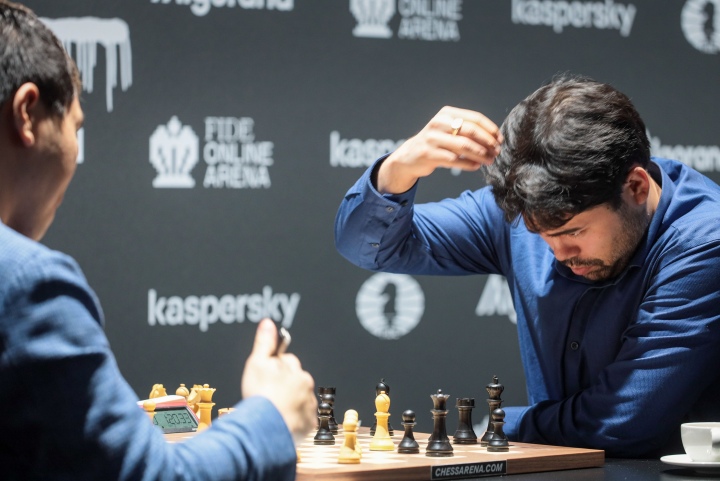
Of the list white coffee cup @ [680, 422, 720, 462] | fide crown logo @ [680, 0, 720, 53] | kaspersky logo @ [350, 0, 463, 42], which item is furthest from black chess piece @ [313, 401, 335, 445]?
fide crown logo @ [680, 0, 720, 53]

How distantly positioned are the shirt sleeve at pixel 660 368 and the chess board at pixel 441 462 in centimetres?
12

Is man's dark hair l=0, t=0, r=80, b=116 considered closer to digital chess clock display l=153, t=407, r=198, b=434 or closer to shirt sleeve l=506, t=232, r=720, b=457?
digital chess clock display l=153, t=407, r=198, b=434

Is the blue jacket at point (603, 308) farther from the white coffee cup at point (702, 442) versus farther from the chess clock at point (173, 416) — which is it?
the chess clock at point (173, 416)

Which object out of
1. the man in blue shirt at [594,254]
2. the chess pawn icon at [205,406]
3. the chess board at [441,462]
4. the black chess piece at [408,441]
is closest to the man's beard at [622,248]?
the man in blue shirt at [594,254]

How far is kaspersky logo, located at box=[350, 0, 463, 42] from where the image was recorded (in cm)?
403

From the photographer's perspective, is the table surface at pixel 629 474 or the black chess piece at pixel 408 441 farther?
the black chess piece at pixel 408 441

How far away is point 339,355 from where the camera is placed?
3.95 meters

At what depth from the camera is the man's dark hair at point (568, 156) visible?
2.04 meters

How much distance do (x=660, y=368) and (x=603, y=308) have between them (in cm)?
21

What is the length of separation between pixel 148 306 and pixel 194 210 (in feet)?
1.31

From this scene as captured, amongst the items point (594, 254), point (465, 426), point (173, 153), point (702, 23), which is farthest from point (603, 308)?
point (702, 23)

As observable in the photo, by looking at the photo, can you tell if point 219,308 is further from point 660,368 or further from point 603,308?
point 660,368

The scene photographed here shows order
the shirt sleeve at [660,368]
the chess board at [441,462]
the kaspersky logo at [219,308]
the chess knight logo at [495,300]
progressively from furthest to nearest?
the chess knight logo at [495,300] < the kaspersky logo at [219,308] < the shirt sleeve at [660,368] < the chess board at [441,462]

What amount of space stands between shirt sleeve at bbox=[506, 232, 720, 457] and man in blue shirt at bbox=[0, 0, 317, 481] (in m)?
0.99
